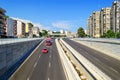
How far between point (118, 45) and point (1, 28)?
124 meters

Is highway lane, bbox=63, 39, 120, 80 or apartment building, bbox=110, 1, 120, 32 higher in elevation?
apartment building, bbox=110, 1, 120, 32

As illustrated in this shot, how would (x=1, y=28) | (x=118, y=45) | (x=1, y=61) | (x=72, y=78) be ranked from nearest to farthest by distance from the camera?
(x=72, y=78), (x=1, y=61), (x=118, y=45), (x=1, y=28)

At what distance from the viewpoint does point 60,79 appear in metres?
36.6

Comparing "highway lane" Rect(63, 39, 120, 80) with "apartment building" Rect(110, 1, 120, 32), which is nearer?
"highway lane" Rect(63, 39, 120, 80)

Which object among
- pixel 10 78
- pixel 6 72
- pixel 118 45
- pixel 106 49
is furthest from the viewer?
pixel 106 49

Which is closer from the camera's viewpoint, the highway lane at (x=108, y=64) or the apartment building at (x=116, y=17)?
the highway lane at (x=108, y=64)

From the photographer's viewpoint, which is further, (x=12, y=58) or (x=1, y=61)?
(x=12, y=58)

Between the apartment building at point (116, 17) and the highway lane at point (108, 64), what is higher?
the apartment building at point (116, 17)

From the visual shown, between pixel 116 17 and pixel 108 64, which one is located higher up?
pixel 116 17

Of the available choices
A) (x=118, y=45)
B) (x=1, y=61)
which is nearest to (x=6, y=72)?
(x=1, y=61)

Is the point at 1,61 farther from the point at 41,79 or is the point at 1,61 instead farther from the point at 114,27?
the point at 114,27

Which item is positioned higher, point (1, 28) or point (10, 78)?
point (1, 28)

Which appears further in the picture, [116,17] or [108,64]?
[116,17]

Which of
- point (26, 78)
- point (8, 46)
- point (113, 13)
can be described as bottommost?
point (26, 78)
